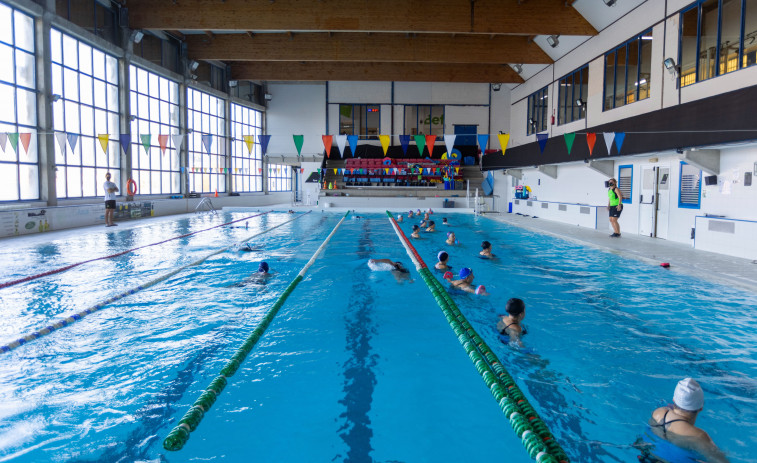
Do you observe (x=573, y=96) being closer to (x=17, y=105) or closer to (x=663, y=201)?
(x=663, y=201)

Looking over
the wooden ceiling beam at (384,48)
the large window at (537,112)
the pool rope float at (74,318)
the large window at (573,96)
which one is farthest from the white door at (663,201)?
the pool rope float at (74,318)

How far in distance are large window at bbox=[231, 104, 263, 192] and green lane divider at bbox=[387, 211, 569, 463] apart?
1910cm

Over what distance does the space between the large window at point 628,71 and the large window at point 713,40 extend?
1.20 metres

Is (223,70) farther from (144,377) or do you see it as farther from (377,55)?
(144,377)

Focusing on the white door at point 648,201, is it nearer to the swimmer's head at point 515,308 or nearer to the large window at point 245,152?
the swimmer's head at point 515,308

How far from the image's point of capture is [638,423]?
2.99 metres

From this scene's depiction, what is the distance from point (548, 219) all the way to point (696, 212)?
6.80 m

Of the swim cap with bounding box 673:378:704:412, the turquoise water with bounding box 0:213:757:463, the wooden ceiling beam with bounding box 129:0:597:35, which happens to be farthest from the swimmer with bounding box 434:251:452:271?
the wooden ceiling beam with bounding box 129:0:597:35

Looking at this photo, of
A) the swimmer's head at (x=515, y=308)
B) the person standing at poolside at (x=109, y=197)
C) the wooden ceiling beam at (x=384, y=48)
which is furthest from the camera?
the wooden ceiling beam at (x=384, y=48)

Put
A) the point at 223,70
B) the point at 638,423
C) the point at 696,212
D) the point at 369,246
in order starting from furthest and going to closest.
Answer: the point at 223,70
the point at 369,246
the point at 696,212
the point at 638,423

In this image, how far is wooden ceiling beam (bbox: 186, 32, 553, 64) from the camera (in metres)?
17.1

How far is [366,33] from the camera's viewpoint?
1709 centimetres

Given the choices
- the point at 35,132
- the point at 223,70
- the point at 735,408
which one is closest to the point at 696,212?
the point at 735,408

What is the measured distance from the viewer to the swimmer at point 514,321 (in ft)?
14.7
